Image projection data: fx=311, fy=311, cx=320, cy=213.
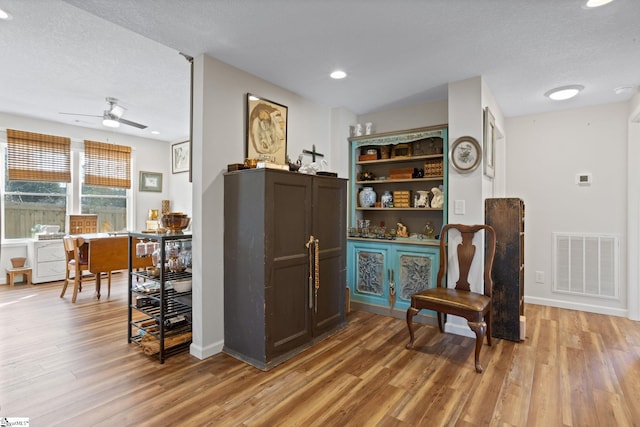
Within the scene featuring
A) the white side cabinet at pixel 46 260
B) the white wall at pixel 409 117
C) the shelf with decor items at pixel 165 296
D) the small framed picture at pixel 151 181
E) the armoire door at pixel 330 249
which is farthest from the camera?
the small framed picture at pixel 151 181

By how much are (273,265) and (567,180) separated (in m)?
3.79

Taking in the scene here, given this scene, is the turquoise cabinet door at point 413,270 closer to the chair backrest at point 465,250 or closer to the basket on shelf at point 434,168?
the chair backrest at point 465,250

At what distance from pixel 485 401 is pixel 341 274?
1.55 metres

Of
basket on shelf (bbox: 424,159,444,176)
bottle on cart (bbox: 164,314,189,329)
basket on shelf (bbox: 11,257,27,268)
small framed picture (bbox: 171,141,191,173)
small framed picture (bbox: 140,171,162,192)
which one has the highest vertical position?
small framed picture (bbox: 171,141,191,173)

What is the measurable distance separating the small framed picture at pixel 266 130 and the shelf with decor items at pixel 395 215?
1.13 m

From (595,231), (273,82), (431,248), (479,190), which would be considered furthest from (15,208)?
(595,231)

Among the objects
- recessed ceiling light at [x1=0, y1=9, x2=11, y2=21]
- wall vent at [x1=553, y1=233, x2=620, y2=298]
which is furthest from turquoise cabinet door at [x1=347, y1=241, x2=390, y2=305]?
recessed ceiling light at [x1=0, y1=9, x2=11, y2=21]

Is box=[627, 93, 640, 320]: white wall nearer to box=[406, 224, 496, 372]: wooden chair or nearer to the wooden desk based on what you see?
box=[406, 224, 496, 372]: wooden chair

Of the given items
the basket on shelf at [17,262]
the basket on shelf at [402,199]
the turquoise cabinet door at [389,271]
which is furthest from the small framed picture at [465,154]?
the basket on shelf at [17,262]

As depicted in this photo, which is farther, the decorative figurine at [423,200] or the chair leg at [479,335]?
the decorative figurine at [423,200]

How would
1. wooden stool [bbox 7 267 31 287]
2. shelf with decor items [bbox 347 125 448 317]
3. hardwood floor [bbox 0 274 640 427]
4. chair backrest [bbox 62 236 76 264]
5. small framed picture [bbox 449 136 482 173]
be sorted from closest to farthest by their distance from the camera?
hardwood floor [bbox 0 274 640 427] < small framed picture [bbox 449 136 482 173] < shelf with decor items [bbox 347 125 448 317] < chair backrest [bbox 62 236 76 264] < wooden stool [bbox 7 267 31 287]

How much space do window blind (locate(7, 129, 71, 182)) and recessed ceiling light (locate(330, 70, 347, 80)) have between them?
4.96m

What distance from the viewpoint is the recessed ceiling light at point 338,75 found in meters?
2.90

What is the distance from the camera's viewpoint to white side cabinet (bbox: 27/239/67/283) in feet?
15.8
